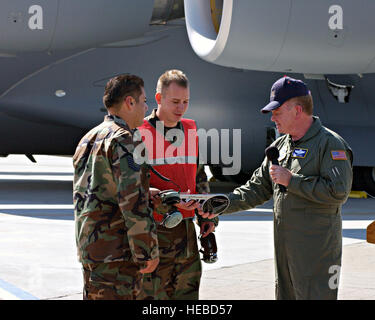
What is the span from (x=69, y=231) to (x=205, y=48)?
3201 millimetres

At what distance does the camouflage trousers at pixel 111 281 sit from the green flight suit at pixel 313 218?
826mm

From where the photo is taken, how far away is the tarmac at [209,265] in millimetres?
6184

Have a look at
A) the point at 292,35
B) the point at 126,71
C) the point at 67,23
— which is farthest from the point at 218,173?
the point at 292,35

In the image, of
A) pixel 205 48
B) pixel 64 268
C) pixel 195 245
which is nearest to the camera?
pixel 195 245

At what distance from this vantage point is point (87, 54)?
1316cm

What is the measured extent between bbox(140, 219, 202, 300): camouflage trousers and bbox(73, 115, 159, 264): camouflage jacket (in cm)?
53

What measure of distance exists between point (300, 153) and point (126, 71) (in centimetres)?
925

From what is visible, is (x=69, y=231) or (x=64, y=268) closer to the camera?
(x=64, y=268)

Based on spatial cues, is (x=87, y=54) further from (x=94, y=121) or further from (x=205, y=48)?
(x=205, y=48)

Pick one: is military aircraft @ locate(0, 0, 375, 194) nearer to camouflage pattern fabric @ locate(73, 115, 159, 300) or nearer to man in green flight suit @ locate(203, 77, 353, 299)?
man in green flight suit @ locate(203, 77, 353, 299)

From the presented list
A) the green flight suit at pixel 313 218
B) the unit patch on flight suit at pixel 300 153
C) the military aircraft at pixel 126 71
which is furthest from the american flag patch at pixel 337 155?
the military aircraft at pixel 126 71

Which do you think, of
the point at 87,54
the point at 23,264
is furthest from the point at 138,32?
the point at 23,264

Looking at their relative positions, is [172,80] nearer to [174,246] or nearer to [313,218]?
[174,246]

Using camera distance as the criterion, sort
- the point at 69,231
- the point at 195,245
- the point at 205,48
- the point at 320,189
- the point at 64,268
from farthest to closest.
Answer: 1. the point at 205,48
2. the point at 69,231
3. the point at 64,268
4. the point at 195,245
5. the point at 320,189
